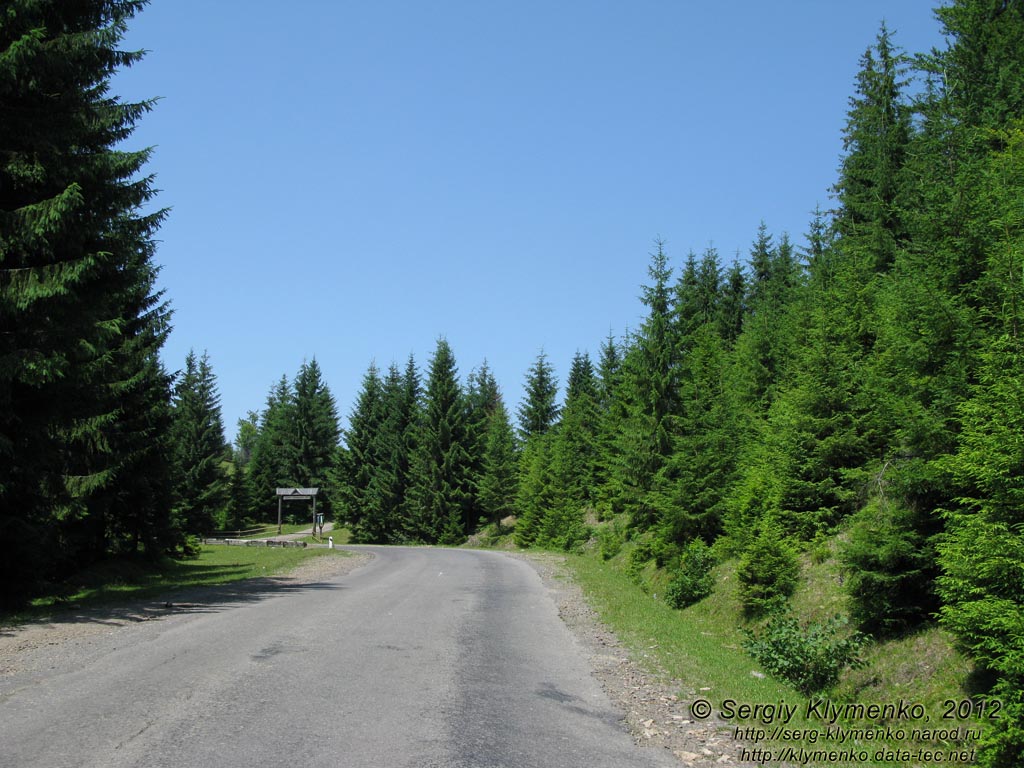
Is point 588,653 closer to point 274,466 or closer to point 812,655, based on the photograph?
point 812,655

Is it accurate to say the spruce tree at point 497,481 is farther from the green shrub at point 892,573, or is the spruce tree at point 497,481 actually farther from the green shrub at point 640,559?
the green shrub at point 892,573

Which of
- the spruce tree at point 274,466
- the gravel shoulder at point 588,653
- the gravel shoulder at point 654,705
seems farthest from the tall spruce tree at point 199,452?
the gravel shoulder at point 654,705

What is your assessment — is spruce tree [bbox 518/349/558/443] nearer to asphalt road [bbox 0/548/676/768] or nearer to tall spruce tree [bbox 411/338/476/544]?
tall spruce tree [bbox 411/338/476/544]

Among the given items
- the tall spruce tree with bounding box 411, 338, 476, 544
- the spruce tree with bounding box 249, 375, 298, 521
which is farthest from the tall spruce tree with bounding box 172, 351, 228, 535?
the tall spruce tree with bounding box 411, 338, 476, 544

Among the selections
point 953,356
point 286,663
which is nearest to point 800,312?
point 953,356

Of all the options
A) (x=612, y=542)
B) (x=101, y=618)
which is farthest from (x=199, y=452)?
(x=101, y=618)

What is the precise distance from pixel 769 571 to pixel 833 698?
3765 mm

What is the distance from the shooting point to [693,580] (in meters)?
16.6

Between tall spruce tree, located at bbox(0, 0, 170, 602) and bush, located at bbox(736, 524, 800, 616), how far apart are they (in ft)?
41.7

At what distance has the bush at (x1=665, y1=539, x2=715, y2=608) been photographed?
16469 mm

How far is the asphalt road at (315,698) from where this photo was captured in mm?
5613

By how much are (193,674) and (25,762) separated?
9.40ft

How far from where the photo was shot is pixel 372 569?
80.9 feet

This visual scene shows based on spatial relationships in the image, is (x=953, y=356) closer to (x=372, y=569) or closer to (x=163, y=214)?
(x=163, y=214)
